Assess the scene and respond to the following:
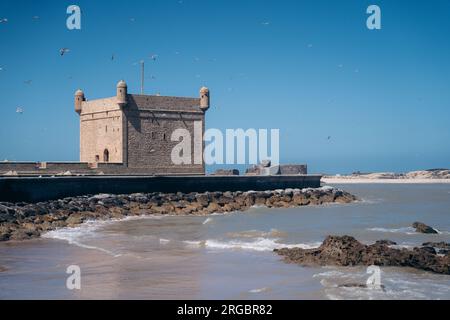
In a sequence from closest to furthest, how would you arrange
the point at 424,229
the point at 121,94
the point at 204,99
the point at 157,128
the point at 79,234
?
the point at 79,234 < the point at 424,229 < the point at 121,94 < the point at 157,128 < the point at 204,99

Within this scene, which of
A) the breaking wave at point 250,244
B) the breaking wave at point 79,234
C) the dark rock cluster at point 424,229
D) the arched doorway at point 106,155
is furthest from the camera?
the arched doorway at point 106,155

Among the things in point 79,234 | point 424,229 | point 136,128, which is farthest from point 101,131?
point 424,229

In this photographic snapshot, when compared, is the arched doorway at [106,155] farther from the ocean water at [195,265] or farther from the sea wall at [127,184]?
the ocean water at [195,265]

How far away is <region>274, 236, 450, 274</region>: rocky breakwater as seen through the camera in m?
12.8

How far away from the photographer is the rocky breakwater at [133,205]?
21359mm

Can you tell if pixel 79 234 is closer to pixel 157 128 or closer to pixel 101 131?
pixel 157 128

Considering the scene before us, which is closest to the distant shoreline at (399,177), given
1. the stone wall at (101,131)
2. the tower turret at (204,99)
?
the tower turret at (204,99)

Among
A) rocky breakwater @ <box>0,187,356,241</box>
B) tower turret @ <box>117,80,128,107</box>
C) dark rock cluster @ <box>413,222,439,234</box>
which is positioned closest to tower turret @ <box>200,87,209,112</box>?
tower turret @ <box>117,80,128,107</box>

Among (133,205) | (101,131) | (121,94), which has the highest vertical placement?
(121,94)

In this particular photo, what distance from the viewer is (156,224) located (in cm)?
2312

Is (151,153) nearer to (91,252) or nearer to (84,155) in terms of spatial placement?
(84,155)

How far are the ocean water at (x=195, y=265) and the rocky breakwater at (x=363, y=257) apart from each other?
1.20 feet

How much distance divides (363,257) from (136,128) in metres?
23.8

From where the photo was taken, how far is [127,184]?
30.3m
